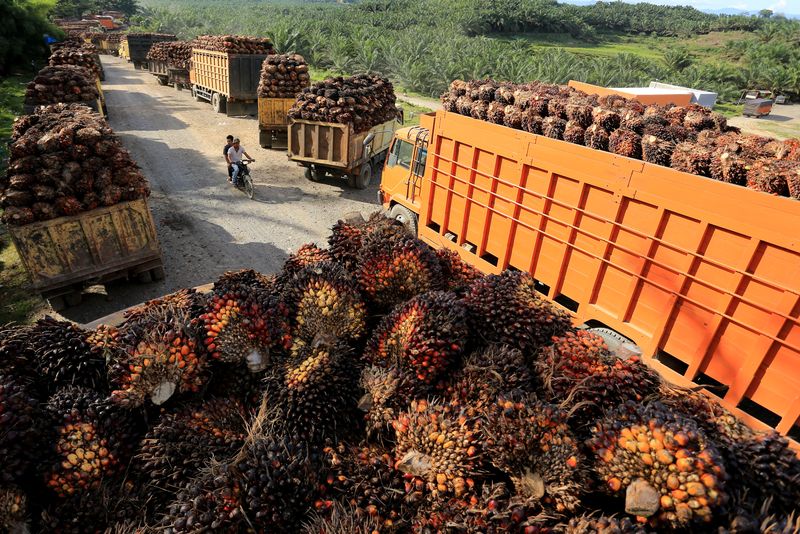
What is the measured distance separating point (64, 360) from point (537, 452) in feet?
9.88

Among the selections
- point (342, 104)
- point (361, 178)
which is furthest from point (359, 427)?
point (342, 104)

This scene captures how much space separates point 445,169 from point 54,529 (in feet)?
22.8

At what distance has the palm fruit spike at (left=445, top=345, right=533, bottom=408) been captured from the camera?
2703 millimetres

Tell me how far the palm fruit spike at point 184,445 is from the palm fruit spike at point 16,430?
1.75 ft

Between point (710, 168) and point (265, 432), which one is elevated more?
point (710, 168)

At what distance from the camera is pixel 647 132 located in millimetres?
5535

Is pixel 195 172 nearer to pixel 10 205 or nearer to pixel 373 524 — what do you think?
pixel 10 205

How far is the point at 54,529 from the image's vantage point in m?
2.29

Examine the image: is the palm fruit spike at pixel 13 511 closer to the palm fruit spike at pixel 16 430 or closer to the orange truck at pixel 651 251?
the palm fruit spike at pixel 16 430

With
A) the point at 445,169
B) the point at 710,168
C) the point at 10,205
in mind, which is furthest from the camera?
the point at 445,169

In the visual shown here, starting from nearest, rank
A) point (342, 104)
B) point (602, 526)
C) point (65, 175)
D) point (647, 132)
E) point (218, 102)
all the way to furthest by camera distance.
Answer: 1. point (602, 526)
2. point (647, 132)
3. point (65, 175)
4. point (342, 104)
5. point (218, 102)

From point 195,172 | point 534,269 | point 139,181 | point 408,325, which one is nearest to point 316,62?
point 195,172

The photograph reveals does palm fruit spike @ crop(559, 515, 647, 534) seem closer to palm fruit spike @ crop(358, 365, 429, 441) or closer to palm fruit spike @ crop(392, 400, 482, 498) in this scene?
palm fruit spike @ crop(392, 400, 482, 498)

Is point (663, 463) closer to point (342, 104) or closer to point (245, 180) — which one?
point (245, 180)
